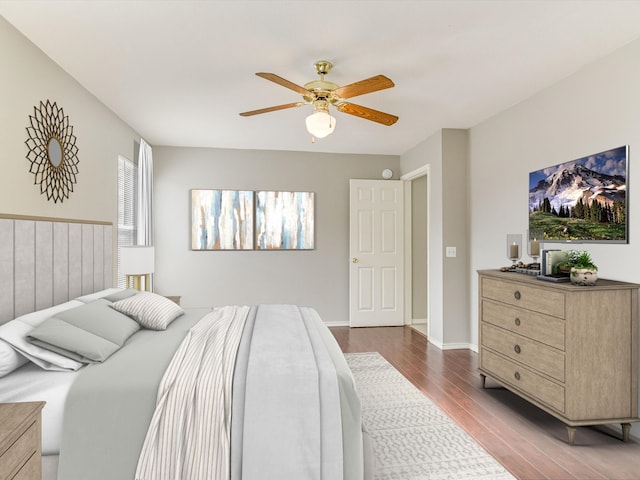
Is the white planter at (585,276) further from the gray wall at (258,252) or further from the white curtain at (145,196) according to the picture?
the white curtain at (145,196)

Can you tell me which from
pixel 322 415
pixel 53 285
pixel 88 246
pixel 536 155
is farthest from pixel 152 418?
pixel 536 155

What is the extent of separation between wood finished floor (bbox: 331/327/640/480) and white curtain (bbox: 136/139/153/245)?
316cm

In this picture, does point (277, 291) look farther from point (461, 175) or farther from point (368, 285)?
point (461, 175)

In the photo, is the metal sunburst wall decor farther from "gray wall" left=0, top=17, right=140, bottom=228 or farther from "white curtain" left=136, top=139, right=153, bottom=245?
"white curtain" left=136, top=139, right=153, bottom=245

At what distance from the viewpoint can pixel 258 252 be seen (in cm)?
546

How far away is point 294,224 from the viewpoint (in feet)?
18.1

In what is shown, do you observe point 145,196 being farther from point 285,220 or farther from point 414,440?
point 414,440

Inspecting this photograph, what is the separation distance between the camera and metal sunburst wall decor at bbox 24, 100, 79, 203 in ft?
8.43

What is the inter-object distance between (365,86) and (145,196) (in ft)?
10.7

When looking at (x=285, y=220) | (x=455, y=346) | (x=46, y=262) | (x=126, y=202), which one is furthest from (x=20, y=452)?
(x=285, y=220)

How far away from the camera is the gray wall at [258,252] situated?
5.28 metres

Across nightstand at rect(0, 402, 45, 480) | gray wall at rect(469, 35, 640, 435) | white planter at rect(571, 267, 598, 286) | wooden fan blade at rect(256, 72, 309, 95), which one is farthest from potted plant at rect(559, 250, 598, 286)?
nightstand at rect(0, 402, 45, 480)

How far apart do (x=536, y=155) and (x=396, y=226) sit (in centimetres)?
247

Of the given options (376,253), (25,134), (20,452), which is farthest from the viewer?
(376,253)
